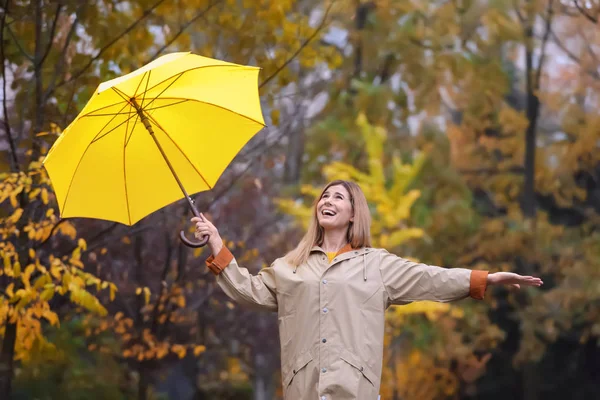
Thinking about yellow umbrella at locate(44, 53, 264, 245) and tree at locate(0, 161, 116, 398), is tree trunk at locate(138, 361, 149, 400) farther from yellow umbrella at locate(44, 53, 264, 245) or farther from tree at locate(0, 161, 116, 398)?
yellow umbrella at locate(44, 53, 264, 245)

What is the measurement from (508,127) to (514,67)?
14.8 feet

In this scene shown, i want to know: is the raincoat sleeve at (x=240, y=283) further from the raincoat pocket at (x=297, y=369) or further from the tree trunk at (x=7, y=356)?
the tree trunk at (x=7, y=356)

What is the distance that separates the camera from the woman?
4.31 m

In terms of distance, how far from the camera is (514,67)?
75.3 ft

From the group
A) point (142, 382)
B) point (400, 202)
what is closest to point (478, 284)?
point (142, 382)

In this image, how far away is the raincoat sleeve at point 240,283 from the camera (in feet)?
14.7

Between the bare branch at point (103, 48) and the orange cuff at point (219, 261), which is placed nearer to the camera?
the orange cuff at point (219, 261)

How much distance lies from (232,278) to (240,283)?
5cm

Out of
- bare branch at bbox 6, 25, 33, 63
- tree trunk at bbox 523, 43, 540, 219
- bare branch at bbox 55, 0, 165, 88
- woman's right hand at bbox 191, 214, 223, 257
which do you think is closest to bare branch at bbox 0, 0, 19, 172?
bare branch at bbox 6, 25, 33, 63

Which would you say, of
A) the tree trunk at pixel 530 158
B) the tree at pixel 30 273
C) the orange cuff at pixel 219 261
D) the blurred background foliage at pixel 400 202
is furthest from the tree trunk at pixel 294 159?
the orange cuff at pixel 219 261

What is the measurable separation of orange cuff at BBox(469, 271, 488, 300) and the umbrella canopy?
1.45m

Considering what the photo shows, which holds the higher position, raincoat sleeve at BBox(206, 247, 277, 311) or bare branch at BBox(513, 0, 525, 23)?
bare branch at BBox(513, 0, 525, 23)

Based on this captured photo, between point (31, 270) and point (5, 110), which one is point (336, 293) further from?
point (5, 110)

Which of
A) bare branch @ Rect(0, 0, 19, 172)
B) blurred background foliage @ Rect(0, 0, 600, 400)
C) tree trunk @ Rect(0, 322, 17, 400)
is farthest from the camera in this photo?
blurred background foliage @ Rect(0, 0, 600, 400)
